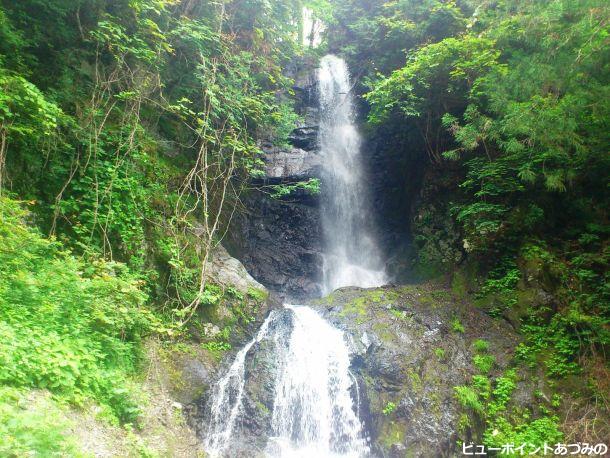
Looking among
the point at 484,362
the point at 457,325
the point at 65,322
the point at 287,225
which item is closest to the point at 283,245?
the point at 287,225

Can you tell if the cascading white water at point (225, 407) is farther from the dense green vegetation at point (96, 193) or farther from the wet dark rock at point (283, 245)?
the wet dark rock at point (283, 245)

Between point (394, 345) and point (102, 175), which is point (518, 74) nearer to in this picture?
point (394, 345)

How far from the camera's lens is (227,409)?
22.5 feet

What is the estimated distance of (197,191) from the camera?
8.05 m

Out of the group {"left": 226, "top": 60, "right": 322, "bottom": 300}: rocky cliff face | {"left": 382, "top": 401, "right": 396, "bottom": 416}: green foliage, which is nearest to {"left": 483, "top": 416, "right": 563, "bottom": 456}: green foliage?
{"left": 382, "top": 401, "right": 396, "bottom": 416}: green foliage

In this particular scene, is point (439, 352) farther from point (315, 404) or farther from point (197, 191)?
point (197, 191)

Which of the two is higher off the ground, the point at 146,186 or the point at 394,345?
the point at 146,186

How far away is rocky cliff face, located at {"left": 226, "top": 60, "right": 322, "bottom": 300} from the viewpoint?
42.7ft

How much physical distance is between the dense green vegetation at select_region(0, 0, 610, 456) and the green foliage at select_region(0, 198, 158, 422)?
0.08ft

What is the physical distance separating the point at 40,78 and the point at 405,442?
9.02 metres

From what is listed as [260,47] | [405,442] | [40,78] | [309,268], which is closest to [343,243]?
[309,268]

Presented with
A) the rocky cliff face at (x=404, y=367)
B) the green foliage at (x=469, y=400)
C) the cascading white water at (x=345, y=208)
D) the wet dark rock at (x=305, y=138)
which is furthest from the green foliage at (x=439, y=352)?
the wet dark rock at (x=305, y=138)

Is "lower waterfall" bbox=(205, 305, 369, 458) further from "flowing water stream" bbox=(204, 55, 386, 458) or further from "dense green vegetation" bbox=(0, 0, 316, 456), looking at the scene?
"dense green vegetation" bbox=(0, 0, 316, 456)

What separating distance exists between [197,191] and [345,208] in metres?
7.23
